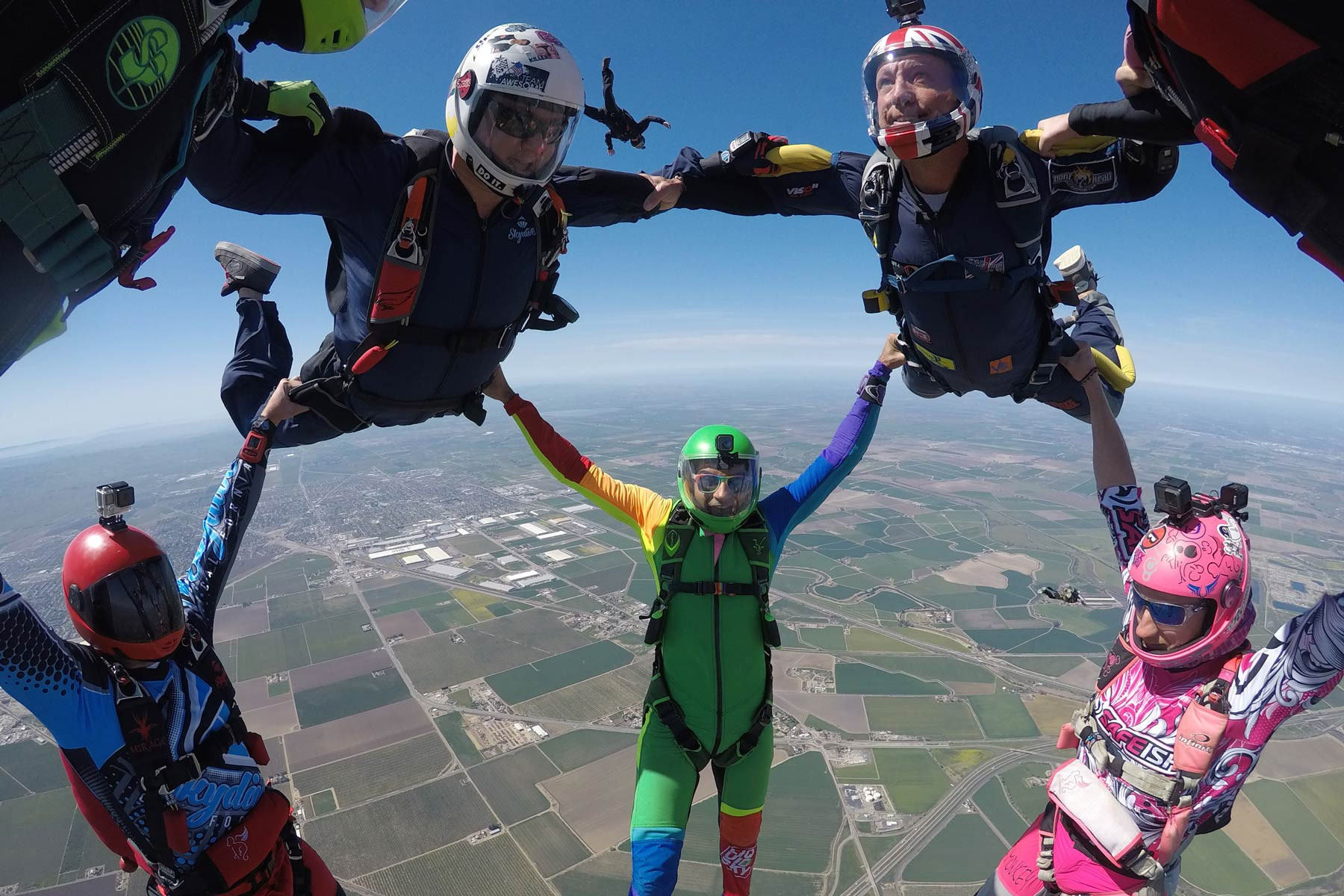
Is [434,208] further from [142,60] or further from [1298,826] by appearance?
[1298,826]

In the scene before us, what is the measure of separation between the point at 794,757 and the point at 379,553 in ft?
93.6

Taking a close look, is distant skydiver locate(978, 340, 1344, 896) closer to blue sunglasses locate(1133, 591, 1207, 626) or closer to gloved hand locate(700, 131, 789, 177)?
blue sunglasses locate(1133, 591, 1207, 626)

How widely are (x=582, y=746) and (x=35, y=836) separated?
13513 millimetres

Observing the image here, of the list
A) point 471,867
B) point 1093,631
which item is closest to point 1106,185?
point 471,867

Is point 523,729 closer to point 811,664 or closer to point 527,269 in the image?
point 811,664

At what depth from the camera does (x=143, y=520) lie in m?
42.3

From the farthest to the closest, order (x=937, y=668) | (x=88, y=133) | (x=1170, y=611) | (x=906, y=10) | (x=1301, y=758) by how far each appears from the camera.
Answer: (x=937, y=668) → (x=1301, y=758) → (x=1170, y=611) → (x=906, y=10) → (x=88, y=133)

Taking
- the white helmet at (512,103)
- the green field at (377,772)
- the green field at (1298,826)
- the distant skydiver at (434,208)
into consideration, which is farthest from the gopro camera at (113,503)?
the green field at (1298,826)

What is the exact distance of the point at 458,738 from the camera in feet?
61.9

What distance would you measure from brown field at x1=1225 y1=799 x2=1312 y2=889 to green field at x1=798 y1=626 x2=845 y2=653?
11.4 m

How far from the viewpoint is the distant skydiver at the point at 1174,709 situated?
2.89 m

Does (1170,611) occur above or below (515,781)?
above

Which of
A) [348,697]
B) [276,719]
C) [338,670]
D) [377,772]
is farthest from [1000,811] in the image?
[338,670]

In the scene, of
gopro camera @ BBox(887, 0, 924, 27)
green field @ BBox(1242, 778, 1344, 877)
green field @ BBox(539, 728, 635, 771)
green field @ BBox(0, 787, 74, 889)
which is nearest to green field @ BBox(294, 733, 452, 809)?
green field @ BBox(539, 728, 635, 771)
